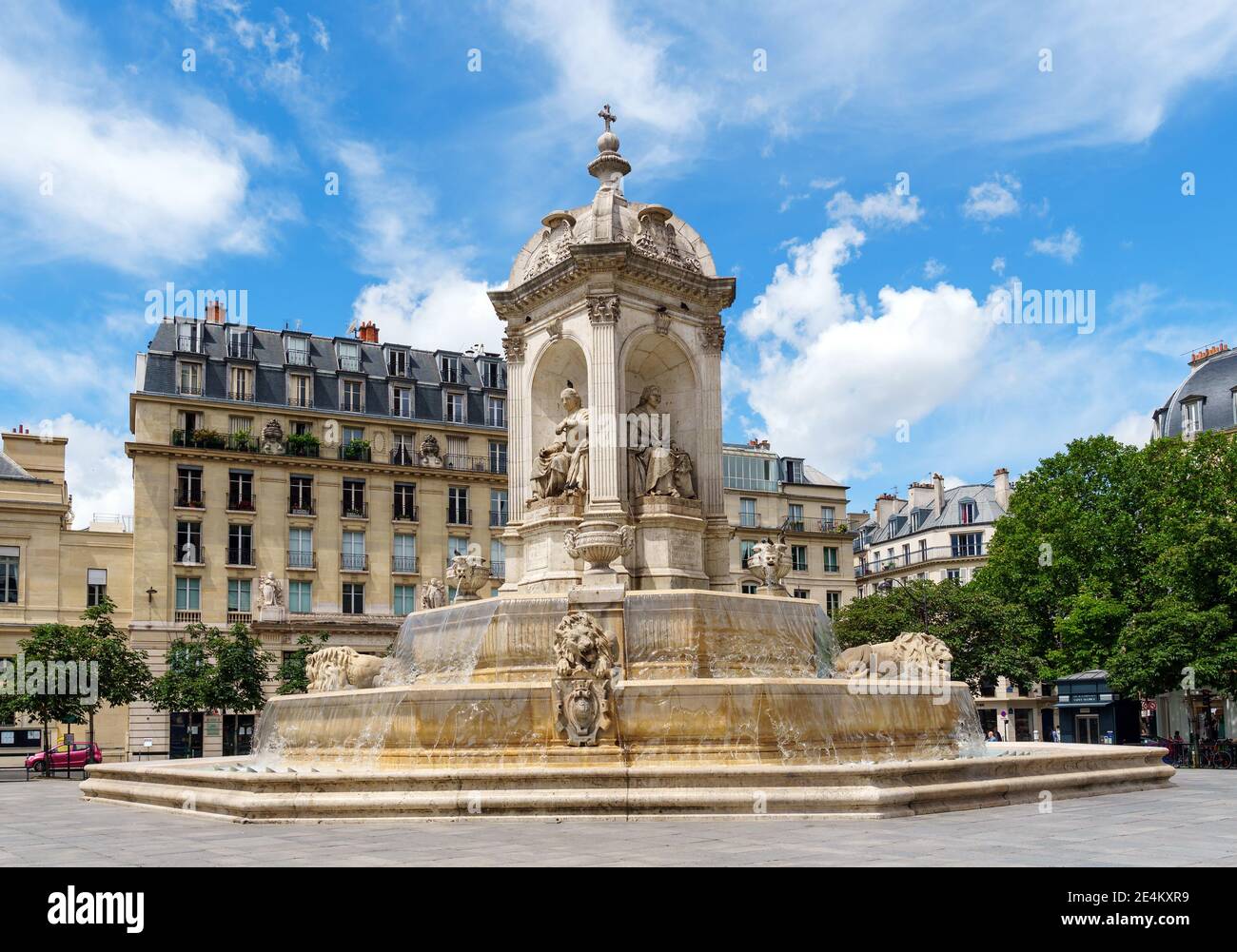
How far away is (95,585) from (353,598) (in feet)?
45.1

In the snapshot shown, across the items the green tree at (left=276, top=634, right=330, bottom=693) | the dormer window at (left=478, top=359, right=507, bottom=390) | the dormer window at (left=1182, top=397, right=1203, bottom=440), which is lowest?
the green tree at (left=276, top=634, right=330, bottom=693)

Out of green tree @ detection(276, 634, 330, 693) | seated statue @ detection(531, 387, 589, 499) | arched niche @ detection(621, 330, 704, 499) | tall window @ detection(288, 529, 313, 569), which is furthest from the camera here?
tall window @ detection(288, 529, 313, 569)

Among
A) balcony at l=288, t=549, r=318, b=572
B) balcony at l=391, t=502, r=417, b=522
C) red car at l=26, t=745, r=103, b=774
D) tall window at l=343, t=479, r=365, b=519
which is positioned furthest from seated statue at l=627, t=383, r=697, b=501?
balcony at l=391, t=502, r=417, b=522

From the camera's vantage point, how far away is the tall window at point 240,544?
68.8 m

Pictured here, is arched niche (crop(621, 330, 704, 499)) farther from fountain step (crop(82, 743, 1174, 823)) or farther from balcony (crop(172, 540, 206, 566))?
balcony (crop(172, 540, 206, 566))

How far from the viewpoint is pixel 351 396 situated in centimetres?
7562

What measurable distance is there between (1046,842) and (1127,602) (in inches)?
1714

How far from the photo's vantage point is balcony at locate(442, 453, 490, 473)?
76.6 m

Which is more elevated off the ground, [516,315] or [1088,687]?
[516,315]

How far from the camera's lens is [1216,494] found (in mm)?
49781

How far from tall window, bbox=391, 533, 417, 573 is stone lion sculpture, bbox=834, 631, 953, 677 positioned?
5314 centimetres

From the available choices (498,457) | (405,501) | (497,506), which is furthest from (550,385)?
A: (498,457)
